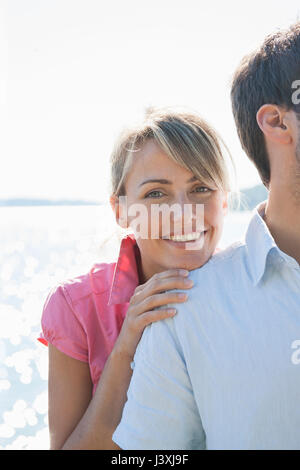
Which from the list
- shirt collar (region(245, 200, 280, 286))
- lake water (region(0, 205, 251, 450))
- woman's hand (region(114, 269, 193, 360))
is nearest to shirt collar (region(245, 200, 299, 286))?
shirt collar (region(245, 200, 280, 286))

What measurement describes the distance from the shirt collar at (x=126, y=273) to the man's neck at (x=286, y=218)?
0.60m

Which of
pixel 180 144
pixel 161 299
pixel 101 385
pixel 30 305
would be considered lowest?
pixel 30 305

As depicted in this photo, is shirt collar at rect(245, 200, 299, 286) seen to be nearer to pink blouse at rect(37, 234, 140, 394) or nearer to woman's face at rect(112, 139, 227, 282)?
woman's face at rect(112, 139, 227, 282)

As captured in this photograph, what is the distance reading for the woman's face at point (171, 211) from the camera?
5.74 feet

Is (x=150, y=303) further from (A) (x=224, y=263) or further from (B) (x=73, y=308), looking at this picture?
(B) (x=73, y=308)

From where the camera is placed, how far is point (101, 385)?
162cm

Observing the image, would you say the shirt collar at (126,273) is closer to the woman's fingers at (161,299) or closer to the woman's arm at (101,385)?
the woman's arm at (101,385)

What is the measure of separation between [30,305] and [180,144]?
5066mm

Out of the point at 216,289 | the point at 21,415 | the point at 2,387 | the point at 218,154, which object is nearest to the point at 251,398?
the point at 216,289

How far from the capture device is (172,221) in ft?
5.75

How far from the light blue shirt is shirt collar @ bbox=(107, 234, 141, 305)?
543mm

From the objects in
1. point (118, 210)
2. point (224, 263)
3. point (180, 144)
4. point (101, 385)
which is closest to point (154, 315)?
point (224, 263)

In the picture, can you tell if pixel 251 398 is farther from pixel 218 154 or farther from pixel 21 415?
pixel 21 415

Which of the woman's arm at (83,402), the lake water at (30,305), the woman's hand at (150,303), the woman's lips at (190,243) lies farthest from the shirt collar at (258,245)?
the lake water at (30,305)
